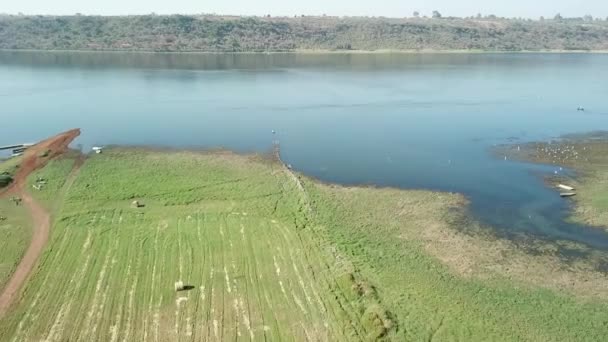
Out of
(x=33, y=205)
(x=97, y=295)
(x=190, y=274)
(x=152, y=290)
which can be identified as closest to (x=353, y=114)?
(x=33, y=205)

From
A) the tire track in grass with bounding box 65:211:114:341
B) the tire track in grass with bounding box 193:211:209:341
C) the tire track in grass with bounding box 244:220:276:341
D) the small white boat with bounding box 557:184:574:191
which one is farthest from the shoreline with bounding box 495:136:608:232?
the tire track in grass with bounding box 65:211:114:341

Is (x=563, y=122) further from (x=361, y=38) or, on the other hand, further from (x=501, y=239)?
(x=361, y=38)

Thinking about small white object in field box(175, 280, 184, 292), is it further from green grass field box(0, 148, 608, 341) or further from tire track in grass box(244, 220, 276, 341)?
tire track in grass box(244, 220, 276, 341)

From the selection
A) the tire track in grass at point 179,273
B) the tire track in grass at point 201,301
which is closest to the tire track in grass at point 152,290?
the tire track in grass at point 179,273

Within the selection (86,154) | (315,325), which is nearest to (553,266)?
(315,325)

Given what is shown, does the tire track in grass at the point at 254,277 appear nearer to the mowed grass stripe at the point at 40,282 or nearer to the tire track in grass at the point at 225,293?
the tire track in grass at the point at 225,293

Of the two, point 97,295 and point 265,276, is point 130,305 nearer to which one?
point 97,295
